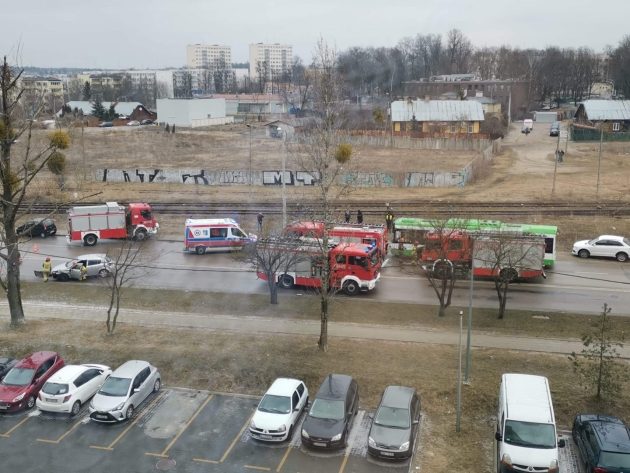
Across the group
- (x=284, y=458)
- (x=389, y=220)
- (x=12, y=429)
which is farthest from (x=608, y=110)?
(x=12, y=429)

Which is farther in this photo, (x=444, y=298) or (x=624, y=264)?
(x=624, y=264)

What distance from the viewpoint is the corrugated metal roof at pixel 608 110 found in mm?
82562

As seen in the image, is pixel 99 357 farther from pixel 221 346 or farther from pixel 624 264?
pixel 624 264

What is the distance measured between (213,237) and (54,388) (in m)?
17.0

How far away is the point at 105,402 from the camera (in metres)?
16.8

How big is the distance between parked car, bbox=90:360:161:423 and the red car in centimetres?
202

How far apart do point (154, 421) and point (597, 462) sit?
10.7 metres

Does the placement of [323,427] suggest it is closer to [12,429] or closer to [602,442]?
[602,442]

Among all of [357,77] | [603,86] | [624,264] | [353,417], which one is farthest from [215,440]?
[603,86]

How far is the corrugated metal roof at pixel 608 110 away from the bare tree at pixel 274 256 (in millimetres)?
68898

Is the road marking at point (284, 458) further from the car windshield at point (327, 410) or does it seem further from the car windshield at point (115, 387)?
the car windshield at point (115, 387)

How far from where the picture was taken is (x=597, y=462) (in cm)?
1351

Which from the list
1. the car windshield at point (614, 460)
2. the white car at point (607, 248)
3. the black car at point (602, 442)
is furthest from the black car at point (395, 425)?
the white car at point (607, 248)

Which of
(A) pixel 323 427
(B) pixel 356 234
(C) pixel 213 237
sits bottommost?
(A) pixel 323 427
